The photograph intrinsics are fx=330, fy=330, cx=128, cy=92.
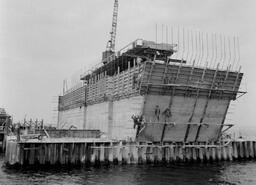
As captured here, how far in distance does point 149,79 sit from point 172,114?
651cm

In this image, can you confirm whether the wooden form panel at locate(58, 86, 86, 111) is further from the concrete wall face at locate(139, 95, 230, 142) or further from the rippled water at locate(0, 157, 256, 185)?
Answer: the rippled water at locate(0, 157, 256, 185)

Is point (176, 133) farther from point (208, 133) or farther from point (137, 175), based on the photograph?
point (137, 175)

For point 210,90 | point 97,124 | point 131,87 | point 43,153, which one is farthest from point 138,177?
point 97,124

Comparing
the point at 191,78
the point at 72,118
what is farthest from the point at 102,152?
the point at 72,118

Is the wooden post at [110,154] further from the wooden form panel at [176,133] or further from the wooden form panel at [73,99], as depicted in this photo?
the wooden form panel at [73,99]

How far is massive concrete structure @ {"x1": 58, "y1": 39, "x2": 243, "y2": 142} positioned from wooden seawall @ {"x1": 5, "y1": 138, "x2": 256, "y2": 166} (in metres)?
2.74

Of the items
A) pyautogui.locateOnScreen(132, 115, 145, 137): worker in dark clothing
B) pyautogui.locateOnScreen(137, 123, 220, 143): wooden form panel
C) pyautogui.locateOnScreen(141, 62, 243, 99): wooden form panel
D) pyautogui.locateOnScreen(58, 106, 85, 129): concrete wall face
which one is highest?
pyautogui.locateOnScreen(141, 62, 243, 99): wooden form panel

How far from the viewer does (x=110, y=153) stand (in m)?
42.6

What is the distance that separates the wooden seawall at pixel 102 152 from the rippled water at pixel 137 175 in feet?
6.43

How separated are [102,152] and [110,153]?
1.11 meters

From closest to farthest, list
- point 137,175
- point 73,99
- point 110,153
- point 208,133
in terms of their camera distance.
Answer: point 137,175 → point 110,153 → point 208,133 → point 73,99

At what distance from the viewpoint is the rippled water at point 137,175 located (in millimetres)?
32500

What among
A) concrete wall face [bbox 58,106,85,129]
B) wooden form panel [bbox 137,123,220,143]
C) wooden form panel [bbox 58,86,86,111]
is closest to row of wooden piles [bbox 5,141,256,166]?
wooden form panel [bbox 137,123,220,143]

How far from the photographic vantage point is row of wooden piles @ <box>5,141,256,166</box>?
39219 millimetres
